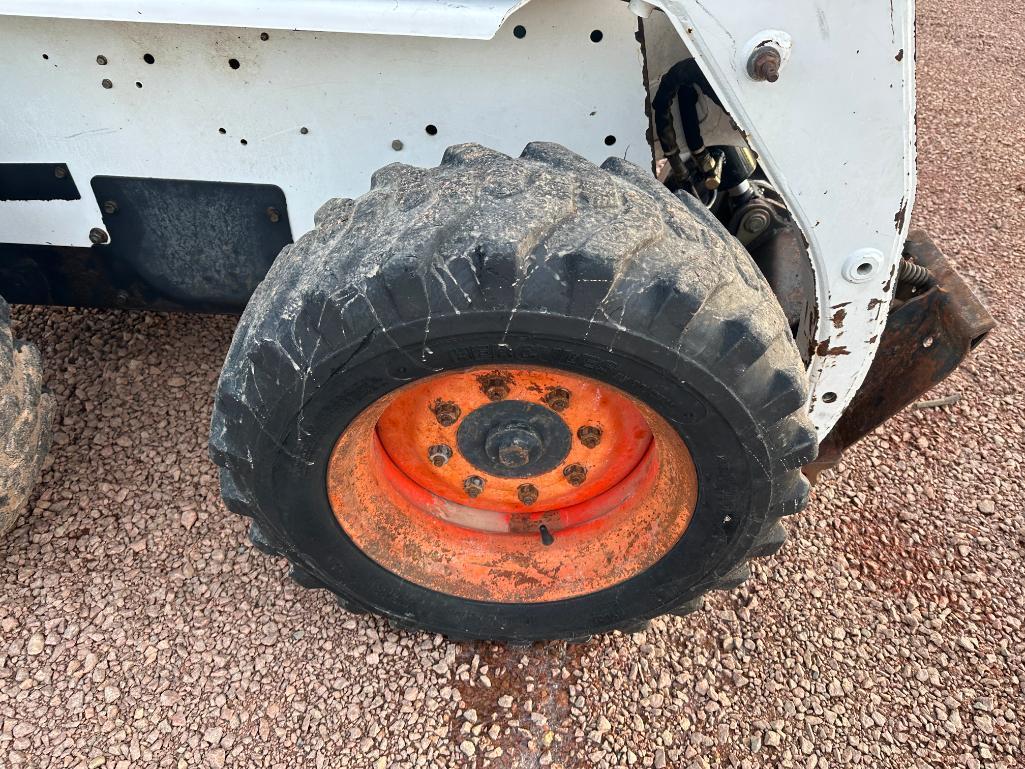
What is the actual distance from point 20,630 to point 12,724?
0.27m

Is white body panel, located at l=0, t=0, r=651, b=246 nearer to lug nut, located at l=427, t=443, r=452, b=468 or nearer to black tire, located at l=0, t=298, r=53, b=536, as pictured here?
black tire, located at l=0, t=298, r=53, b=536

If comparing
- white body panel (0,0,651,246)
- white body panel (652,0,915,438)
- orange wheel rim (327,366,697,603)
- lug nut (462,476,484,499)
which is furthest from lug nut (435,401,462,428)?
white body panel (652,0,915,438)

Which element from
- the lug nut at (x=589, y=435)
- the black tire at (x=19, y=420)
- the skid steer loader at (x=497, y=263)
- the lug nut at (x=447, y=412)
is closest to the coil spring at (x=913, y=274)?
the skid steer loader at (x=497, y=263)

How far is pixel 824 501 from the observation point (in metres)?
2.64

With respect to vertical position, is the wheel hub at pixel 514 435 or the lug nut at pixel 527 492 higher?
the wheel hub at pixel 514 435

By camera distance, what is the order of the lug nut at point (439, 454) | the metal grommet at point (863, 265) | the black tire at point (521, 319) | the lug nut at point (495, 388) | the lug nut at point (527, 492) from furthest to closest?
the lug nut at point (527, 492)
the lug nut at point (439, 454)
the lug nut at point (495, 388)
the metal grommet at point (863, 265)
the black tire at point (521, 319)

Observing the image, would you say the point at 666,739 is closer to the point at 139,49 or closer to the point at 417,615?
the point at 417,615

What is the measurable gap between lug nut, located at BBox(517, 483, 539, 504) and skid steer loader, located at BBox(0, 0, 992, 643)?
0.01 meters

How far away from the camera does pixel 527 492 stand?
2033 millimetres

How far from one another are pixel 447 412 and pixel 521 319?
512mm

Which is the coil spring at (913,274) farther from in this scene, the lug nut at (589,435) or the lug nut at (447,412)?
the lug nut at (447,412)

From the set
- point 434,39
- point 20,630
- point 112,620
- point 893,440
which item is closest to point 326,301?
point 434,39

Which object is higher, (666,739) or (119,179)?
(119,179)

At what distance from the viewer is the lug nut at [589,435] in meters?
1.89
